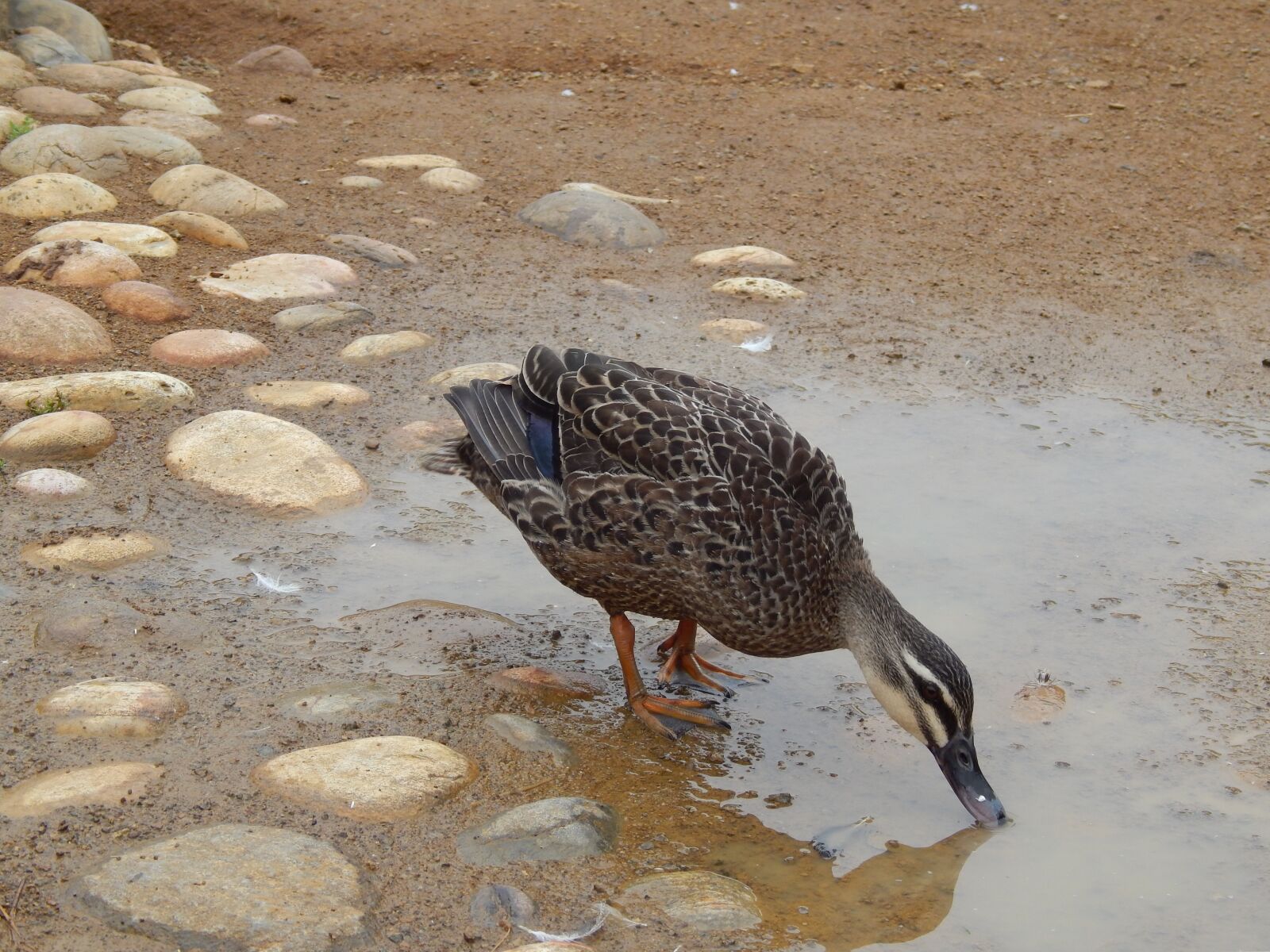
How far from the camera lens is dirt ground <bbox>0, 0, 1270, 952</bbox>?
441 centimetres

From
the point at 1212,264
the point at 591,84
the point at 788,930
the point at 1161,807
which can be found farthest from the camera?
the point at 591,84

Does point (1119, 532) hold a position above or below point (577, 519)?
below

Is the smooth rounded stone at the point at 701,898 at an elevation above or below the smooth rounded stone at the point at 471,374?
below

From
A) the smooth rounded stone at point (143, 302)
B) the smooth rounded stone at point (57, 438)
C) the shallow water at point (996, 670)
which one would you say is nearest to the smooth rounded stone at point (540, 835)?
the shallow water at point (996, 670)

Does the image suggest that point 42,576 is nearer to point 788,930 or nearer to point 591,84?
point 788,930

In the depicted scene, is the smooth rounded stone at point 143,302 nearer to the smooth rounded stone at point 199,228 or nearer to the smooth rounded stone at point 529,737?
the smooth rounded stone at point 199,228

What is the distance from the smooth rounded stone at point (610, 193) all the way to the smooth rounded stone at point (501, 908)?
687cm

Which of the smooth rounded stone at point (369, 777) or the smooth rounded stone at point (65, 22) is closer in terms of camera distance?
the smooth rounded stone at point (369, 777)

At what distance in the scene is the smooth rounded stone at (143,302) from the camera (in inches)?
298

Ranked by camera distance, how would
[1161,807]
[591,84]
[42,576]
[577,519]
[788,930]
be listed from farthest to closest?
[591,84] < [42,576] < [577,519] < [1161,807] < [788,930]

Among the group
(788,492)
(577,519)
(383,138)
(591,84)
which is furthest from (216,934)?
(591,84)

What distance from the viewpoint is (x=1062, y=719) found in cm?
492

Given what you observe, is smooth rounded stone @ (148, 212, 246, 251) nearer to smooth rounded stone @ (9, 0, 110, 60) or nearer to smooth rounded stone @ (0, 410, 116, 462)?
smooth rounded stone @ (0, 410, 116, 462)

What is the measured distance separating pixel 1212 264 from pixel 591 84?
20.1 ft
